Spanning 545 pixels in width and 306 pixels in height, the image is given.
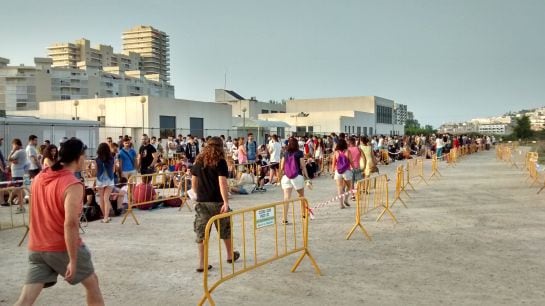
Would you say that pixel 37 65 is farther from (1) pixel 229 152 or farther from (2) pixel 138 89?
(1) pixel 229 152

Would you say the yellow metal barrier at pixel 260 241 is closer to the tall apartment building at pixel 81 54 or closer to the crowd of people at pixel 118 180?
the crowd of people at pixel 118 180

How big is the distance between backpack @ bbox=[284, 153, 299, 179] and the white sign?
3787mm

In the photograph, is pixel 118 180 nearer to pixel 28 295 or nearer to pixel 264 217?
pixel 264 217

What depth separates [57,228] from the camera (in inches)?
151

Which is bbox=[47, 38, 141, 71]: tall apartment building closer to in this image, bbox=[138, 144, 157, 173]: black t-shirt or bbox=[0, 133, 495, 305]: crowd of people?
bbox=[0, 133, 495, 305]: crowd of people

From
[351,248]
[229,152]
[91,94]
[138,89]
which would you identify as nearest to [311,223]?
[351,248]

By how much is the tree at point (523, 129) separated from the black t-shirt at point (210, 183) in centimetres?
9504

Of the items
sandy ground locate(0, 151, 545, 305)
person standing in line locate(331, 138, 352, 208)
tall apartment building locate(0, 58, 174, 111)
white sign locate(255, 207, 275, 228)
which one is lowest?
sandy ground locate(0, 151, 545, 305)

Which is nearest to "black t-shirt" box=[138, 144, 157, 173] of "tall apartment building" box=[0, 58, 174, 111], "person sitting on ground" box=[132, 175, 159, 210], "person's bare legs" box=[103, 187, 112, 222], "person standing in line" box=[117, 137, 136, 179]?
Answer: "person standing in line" box=[117, 137, 136, 179]

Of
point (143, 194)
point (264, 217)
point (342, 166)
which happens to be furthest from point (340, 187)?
point (264, 217)

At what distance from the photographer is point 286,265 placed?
22.9 ft

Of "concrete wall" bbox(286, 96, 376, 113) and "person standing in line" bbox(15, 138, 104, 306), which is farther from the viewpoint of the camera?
"concrete wall" bbox(286, 96, 376, 113)

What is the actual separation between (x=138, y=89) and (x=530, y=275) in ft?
443

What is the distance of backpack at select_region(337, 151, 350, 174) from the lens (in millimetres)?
12227
